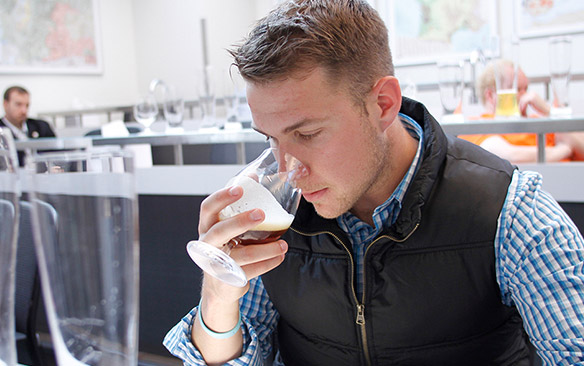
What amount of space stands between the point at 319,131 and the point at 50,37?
22.3 ft

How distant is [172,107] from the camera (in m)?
2.40

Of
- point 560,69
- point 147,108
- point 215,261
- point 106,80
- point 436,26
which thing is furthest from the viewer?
point 106,80

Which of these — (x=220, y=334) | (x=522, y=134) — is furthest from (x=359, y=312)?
(x=522, y=134)

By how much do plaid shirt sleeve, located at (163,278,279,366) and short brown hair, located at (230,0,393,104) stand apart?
1.58ft

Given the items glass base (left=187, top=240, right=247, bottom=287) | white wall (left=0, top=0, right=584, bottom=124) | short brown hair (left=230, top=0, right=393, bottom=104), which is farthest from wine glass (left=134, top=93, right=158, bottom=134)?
white wall (left=0, top=0, right=584, bottom=124)

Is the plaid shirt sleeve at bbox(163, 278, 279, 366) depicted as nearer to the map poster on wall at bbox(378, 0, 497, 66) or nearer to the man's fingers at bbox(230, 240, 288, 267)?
the man's fingers at bbox(230, 240, 288, 267)

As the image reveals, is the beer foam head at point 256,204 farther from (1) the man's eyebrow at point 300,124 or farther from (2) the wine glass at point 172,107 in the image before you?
(2) the wine glass at point 172,107

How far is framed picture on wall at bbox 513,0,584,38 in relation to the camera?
5195 mm

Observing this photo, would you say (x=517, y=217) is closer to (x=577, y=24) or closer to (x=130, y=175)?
(x=130, y=175)

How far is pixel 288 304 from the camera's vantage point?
112 centimetres

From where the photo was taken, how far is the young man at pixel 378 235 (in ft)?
3.11

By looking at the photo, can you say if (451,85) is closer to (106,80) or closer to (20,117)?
(20,117)

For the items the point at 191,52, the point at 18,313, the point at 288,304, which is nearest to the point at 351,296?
the point at 288,304

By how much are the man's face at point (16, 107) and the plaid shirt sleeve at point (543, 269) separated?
5.62 m
